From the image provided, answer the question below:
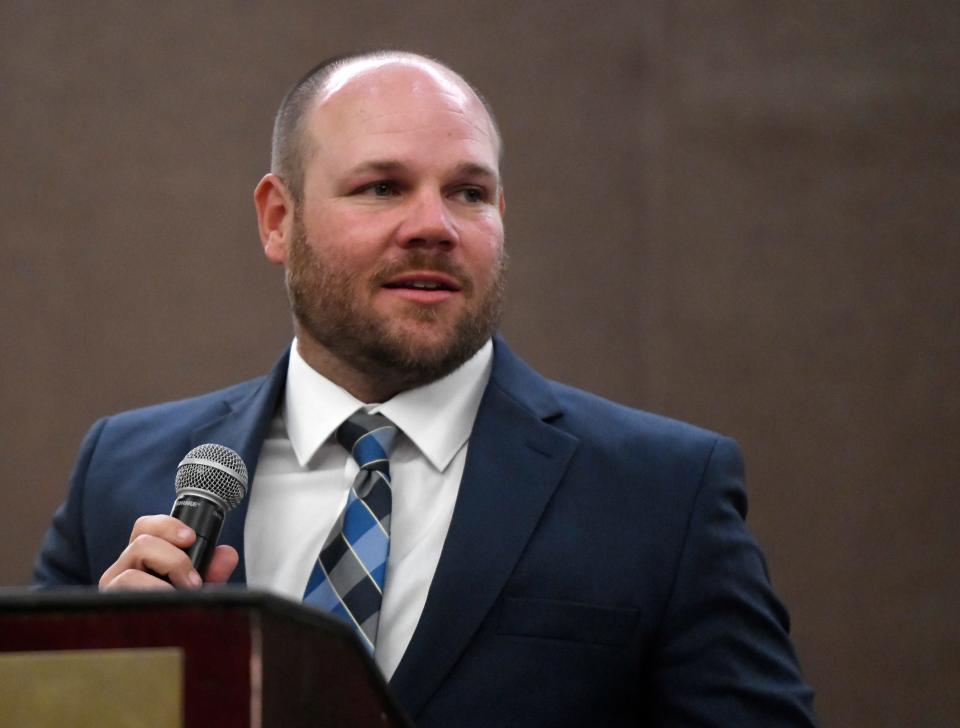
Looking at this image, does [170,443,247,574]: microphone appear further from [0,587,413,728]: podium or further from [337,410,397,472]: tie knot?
[0,587,413,728]: podium

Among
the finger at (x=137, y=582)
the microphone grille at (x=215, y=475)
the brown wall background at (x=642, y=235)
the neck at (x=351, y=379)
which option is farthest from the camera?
the brown wall background at (x=642, y=235)

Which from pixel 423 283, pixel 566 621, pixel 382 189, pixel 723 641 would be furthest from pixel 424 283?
pixel 723 641

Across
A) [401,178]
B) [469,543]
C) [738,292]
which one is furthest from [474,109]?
[738,292]

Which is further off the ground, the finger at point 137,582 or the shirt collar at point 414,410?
the finger at point 137,582

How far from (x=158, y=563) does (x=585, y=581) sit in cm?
58

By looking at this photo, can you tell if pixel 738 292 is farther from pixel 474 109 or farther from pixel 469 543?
pixel 469 543

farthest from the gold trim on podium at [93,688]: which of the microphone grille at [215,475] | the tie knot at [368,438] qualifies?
the tie knot at [368,438]

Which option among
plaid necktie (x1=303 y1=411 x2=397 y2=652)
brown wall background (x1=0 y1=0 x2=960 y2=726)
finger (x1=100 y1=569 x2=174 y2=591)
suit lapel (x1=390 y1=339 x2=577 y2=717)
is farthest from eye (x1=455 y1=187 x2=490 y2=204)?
brown wall background (x1=0 y1=0 x2=960 y2=726)

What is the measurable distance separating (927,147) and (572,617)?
1.48 m

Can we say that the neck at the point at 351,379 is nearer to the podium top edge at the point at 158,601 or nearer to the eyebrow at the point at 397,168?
the eyebrow at the point at 397,168

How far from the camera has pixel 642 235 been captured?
2.62 metres

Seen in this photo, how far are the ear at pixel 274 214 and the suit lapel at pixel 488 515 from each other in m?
0.38

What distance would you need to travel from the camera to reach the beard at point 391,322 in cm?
157

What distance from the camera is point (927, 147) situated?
8.05 feet
